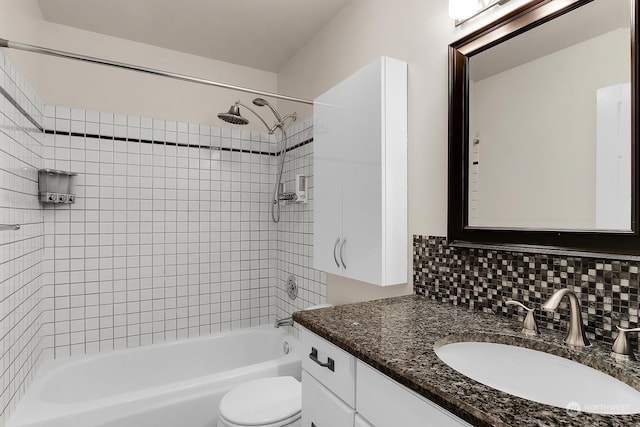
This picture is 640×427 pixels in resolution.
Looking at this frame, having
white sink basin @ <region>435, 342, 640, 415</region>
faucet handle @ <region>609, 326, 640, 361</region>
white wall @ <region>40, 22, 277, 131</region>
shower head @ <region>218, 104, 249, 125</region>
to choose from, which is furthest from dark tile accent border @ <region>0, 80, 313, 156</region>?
faucet handle @ <region>609, 326, 640, 361</region>

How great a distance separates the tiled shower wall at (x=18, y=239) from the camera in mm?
1450

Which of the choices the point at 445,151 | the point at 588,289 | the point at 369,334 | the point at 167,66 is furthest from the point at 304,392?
the point at 167,66

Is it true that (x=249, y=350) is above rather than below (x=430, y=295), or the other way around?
below

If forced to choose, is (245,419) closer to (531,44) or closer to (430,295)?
(430,295)

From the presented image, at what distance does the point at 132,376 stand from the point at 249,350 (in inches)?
32.5

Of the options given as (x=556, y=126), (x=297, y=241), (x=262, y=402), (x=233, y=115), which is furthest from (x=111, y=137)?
(x=556, y=126)

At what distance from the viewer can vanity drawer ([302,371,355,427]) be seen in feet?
3.26

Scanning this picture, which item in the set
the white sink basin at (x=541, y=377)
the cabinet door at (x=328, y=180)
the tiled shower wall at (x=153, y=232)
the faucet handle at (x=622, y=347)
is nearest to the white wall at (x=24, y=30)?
the tiled shower wall at (x=153, y=232)

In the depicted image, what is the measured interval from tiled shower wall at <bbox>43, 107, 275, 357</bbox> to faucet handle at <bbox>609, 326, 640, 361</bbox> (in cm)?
244

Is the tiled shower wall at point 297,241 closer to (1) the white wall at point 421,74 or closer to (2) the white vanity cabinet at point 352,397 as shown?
(1) the white wall at point 421,74

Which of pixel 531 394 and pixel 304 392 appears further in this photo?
pixel 304 392

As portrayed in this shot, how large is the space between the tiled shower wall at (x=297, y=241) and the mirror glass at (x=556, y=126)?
132 cm

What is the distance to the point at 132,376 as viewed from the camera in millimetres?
2309

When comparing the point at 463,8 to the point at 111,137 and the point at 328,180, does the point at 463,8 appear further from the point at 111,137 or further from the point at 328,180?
the point at 111,137
